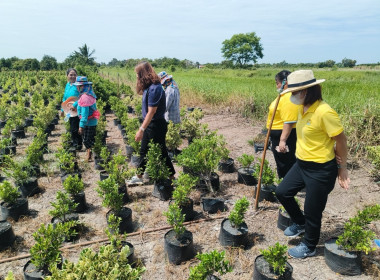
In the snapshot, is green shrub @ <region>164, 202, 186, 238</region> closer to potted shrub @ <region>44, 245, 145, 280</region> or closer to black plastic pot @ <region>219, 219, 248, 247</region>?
black plastic pot @ <region>219, 219, 248, 247</region>

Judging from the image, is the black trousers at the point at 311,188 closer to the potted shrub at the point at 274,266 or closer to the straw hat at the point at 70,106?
the potted shrub at the point at 274,266

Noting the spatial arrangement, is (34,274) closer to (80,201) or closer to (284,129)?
(80,201)

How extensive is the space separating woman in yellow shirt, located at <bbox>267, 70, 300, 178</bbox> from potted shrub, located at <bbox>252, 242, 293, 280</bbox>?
142 cm

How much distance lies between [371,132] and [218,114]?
5785 mm

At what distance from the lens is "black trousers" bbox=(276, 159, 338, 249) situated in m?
2.30

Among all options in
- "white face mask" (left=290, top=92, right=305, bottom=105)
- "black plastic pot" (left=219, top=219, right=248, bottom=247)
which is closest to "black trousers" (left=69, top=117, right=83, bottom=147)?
"black plastic pot" (left=219, top=219, right=248, bottom=247)

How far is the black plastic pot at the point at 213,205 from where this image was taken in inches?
145

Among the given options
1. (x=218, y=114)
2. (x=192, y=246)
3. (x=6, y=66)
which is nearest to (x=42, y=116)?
(x=218, y=114)

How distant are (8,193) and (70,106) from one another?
2.29 meters

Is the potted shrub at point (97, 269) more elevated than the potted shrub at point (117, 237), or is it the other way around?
the potted shrub at point (97, 269)

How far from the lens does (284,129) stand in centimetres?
330

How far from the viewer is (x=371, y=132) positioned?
513 cm

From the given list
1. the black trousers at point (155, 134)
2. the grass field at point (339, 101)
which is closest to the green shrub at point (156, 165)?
the black trousers at point (155, 134)

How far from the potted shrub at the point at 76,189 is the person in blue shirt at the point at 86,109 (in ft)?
5.36
